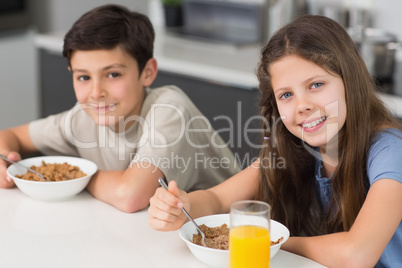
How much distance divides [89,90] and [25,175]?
291 mm

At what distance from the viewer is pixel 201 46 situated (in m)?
2.93

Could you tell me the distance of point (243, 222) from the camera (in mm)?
1034

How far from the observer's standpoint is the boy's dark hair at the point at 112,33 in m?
1.65

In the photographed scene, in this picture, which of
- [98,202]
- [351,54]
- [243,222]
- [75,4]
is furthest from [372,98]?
[75,4]

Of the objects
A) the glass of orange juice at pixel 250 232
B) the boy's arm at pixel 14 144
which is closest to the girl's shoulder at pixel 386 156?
the glass of orange juice at pixel 250 232

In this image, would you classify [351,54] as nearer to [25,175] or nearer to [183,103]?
[183,103]

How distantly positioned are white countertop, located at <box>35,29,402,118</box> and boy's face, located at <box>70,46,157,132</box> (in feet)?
2.30

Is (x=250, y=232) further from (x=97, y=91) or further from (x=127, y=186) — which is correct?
(x=97, y=91)

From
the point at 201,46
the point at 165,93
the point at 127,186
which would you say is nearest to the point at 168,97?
the point at 165,93

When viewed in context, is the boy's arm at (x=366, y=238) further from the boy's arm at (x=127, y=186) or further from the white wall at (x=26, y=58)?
the white wall at (x=26, y=58)

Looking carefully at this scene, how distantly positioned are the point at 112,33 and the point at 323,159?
637 mm

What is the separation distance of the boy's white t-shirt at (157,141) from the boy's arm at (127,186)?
0.09ft

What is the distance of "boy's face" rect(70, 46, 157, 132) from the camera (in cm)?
165

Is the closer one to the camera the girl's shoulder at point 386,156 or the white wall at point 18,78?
the girl's shoulder at point 386,156
